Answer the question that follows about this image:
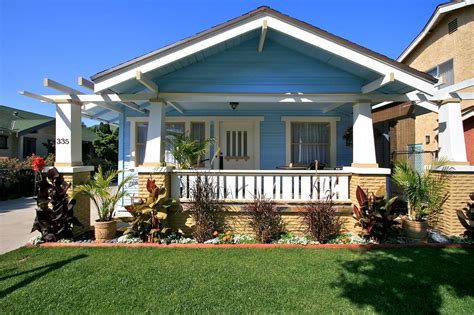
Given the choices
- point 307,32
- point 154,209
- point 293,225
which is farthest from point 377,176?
point 154,209

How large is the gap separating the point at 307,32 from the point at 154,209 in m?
4.90

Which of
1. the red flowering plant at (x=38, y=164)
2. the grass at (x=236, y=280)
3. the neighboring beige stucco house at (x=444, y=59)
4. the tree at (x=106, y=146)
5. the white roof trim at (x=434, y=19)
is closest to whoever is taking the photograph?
the grass at (x=236, y=280)

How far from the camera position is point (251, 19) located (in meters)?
5.69

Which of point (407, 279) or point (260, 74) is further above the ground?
point (260, 74)

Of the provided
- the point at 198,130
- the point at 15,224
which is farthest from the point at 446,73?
the point at 15,224

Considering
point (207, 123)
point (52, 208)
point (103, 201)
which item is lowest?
point (52, 208)

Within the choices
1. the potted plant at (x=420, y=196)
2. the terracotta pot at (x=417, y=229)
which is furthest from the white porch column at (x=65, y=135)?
the terracotta pot at (x=417, y=229)

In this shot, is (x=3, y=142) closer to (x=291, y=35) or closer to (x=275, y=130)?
(x=275, y=130)

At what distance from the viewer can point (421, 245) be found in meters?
5.34

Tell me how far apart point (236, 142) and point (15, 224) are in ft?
22.3

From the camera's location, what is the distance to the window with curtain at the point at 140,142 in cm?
916

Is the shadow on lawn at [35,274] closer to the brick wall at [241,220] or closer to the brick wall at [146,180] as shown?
the brick wall at [146,180]

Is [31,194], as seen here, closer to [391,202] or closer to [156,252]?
[156,252]

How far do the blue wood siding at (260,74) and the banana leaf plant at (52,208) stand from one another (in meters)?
3.11
